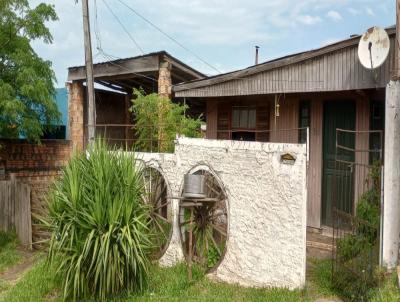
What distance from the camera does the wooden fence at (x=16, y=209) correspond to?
838 cm

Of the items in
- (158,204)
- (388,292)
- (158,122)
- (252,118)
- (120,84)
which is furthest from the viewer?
(120,84)

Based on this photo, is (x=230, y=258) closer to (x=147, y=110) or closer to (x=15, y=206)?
(x=147, y=110)

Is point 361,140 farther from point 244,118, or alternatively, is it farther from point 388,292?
point 388,292

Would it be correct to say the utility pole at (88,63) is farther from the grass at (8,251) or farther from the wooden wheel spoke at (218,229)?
the wooden wheel spoke at (218,229)

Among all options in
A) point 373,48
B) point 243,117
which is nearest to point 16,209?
point 243,117

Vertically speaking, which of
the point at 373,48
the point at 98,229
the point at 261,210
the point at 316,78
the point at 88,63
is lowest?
the point at 98,229

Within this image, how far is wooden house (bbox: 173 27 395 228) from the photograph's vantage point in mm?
6770

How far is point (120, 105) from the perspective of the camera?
1505cm

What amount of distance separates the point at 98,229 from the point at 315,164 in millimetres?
4605

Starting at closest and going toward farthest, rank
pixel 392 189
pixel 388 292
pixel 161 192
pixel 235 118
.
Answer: pixel 388 292
pixel 392 189
pixel 161 192
pixel 235 118

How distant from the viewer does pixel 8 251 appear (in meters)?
8.23

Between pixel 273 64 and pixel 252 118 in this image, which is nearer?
pixel 273 64

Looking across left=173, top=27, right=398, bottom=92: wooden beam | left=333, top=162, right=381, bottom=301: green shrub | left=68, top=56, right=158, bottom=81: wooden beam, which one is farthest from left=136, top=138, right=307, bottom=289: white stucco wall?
left=68, top=56, right=158, bottom=81: wooden beam

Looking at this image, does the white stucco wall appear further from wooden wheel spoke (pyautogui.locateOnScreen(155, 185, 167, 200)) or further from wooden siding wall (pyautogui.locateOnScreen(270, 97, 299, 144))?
wooden siding wall (pyautogui.locateOnScreen(270, 97, 299, 144))
